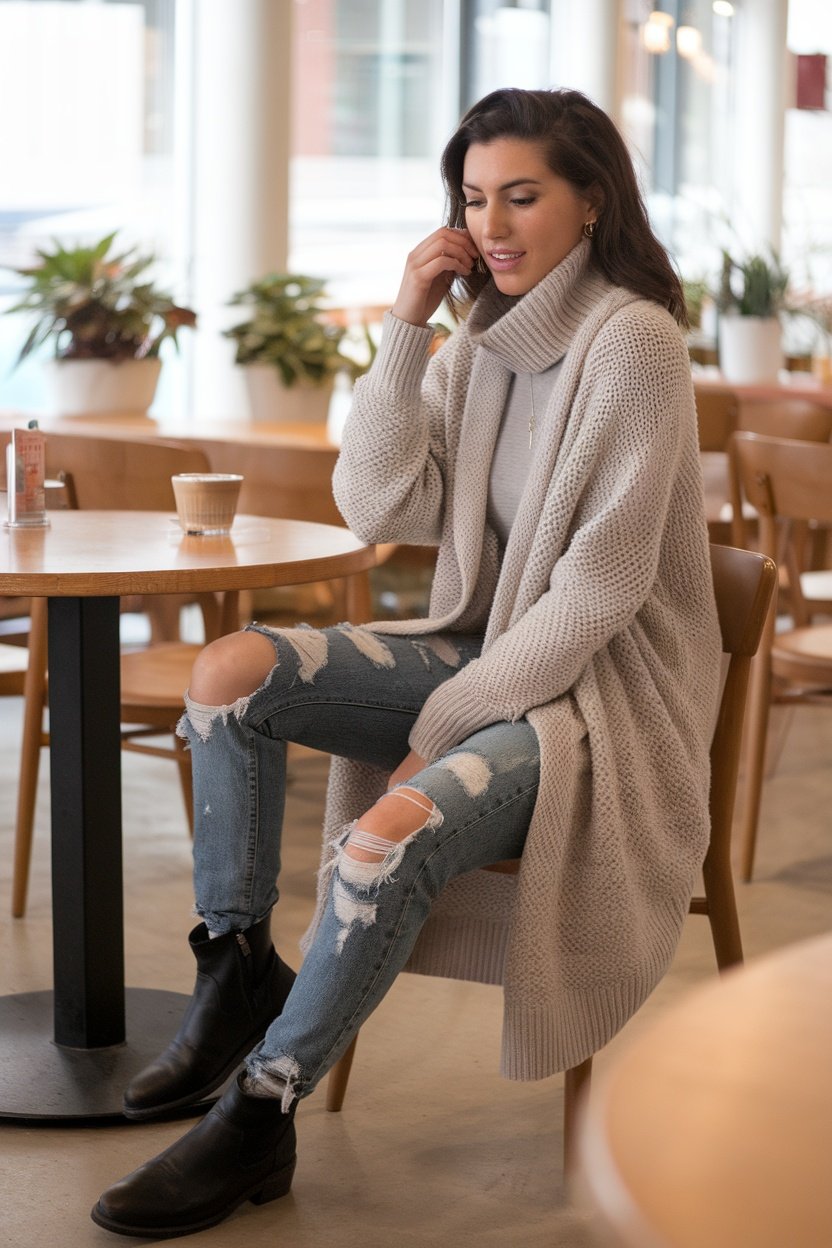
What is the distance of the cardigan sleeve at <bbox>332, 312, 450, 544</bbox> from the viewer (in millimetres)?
1957

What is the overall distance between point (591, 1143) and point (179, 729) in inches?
55.3

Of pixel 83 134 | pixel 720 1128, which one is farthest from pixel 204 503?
pixel 83 134

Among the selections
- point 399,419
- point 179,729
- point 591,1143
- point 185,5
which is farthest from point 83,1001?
point 185,5

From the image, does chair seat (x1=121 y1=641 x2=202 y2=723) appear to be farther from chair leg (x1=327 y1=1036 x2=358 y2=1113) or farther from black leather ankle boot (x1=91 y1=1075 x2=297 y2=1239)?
black leather ankle boot (x1=91 y1=1075 x2=297 y2=1239)

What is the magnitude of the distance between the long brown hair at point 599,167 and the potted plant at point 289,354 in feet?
7.56

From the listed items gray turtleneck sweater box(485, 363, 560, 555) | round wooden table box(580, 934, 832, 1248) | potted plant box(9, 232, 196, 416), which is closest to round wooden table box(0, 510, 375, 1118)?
gray turtleneck sweater box(485, 363, 560, 555)

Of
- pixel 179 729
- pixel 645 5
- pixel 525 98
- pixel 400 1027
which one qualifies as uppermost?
pixel 645 5

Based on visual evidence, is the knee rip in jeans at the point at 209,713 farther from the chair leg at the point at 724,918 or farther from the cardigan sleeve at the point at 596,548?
the chair leg at the point at 724,918

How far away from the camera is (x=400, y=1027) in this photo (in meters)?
2.30

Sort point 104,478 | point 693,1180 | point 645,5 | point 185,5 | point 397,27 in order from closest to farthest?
point 693,1180, point 104,478, point 185,5, point 397,27, point 645,5

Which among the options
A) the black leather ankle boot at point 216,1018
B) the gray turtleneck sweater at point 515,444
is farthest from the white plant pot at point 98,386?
the black leather ankle boot at point 216,1018

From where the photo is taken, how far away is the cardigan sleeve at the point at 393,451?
196 cm

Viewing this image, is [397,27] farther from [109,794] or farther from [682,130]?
[109,794]

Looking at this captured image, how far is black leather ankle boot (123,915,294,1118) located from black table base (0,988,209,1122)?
10 centimetres
